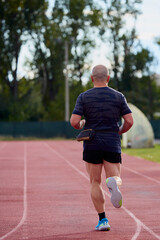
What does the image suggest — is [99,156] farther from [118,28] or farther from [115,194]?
[118,28]

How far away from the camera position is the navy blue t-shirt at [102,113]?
657 centimetres

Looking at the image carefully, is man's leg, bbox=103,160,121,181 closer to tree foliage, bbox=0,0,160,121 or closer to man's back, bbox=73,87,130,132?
man's back, bbox=73,87,130,132

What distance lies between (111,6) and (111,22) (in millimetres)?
1652

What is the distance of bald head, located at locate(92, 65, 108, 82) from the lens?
6.59m

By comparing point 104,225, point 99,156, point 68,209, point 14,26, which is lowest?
point 68,209

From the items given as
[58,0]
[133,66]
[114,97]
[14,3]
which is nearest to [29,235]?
[114,97]

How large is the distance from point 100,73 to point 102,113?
0.45 metres

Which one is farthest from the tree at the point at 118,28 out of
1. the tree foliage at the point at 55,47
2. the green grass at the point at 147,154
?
the green grass at the point at 147,154

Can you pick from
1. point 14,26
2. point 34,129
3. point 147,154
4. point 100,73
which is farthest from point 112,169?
point 14,26

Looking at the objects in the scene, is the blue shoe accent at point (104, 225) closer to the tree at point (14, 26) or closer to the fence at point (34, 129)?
the fence at point (34, 129)

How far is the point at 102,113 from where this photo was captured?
6566mm

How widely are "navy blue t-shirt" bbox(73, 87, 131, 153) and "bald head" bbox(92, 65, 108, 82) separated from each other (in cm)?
12

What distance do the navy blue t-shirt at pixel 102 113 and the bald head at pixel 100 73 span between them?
0.12 metres

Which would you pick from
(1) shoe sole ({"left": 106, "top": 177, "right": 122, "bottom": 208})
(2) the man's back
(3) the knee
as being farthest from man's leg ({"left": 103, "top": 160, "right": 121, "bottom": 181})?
(2) the man's back
